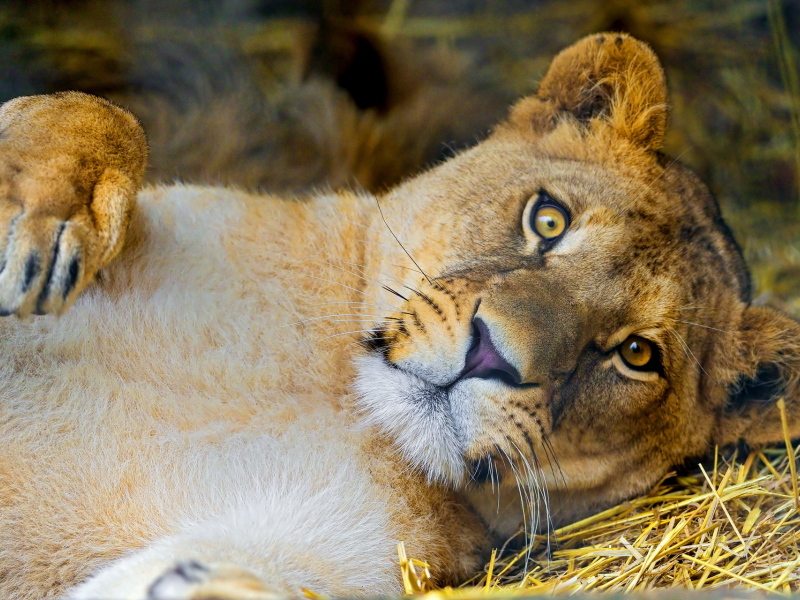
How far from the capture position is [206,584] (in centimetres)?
188

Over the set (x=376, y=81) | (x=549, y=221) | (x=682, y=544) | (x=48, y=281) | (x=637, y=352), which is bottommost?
(x=682, y=544)

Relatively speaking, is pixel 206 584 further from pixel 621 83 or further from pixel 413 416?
pixel 621 83

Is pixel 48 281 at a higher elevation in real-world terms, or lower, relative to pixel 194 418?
higher

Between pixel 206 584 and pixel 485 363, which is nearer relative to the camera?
pixel 206 584

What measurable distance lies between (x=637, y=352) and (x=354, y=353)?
1.10 meters

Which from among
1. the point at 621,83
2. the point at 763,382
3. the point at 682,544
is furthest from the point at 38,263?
the point at 763,382

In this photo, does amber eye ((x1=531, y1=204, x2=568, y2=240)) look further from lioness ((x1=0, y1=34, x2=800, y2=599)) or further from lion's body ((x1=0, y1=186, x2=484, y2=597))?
lion's body ((x1=0, y1=186, x2=484, y2=597))

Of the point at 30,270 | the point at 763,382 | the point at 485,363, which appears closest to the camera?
the point at 30,270

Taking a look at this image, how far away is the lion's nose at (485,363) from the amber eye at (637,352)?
66 centimetres

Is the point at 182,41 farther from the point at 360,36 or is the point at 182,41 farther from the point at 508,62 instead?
the point at 508,62

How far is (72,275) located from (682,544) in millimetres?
2332

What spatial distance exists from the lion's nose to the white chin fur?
14cm

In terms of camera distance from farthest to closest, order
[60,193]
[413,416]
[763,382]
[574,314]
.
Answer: [763,382] < [574,314] < [413,416] < [60,193]

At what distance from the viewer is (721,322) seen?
11.1 feet
